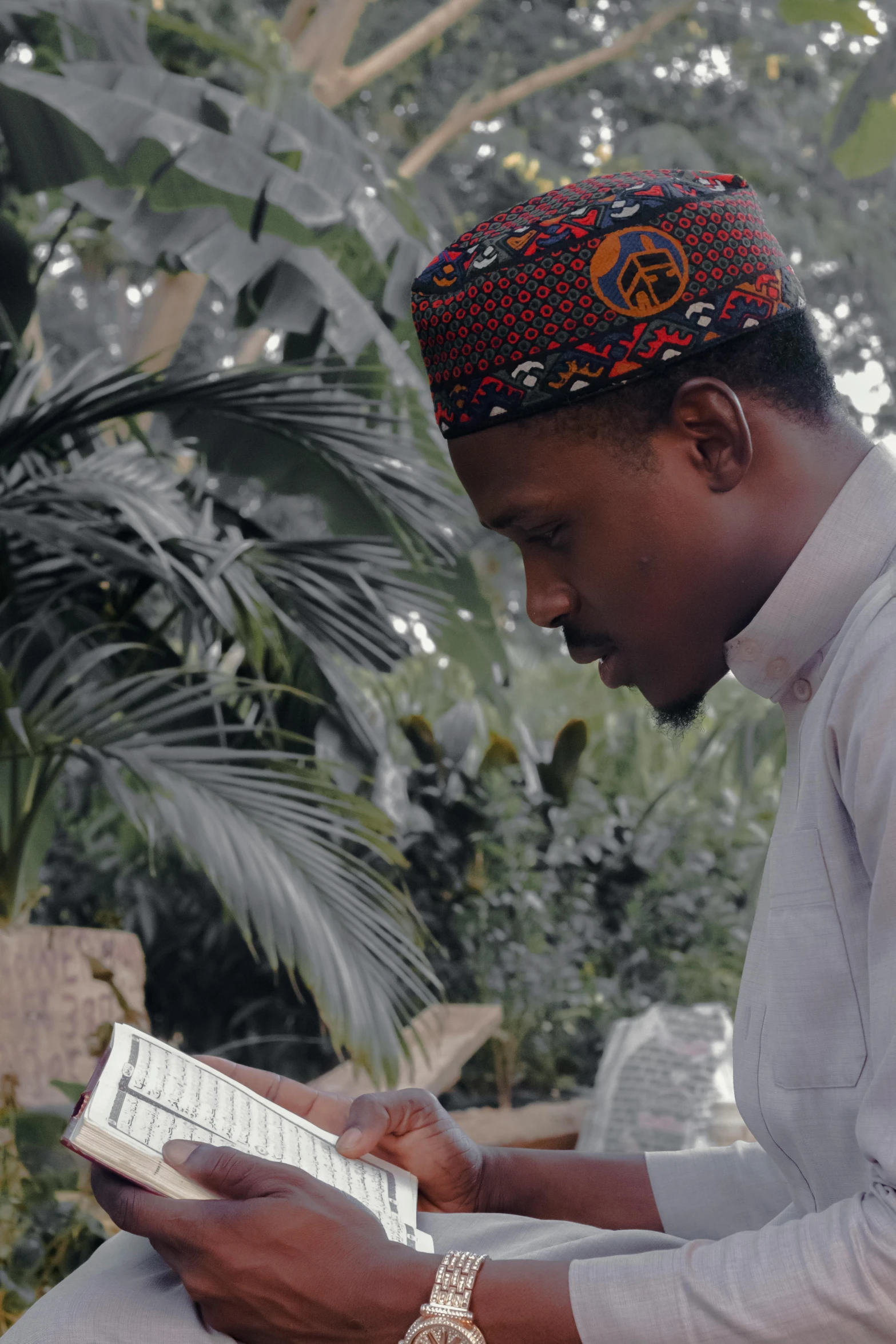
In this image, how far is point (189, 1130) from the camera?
1066mm

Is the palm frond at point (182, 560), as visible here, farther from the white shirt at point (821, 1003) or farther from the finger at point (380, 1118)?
the white shirt at point (821, 1003)

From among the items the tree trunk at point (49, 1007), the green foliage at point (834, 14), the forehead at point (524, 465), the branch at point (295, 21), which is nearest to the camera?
the forehead at point (524, 465)

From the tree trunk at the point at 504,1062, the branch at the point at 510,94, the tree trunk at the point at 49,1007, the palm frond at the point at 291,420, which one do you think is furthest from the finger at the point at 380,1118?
the branch at the point at 510,94

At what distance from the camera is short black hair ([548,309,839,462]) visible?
3.53 feet

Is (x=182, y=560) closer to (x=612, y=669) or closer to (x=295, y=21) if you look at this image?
(x=612, y=669)

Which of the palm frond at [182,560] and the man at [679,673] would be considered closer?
the man at [679,673]

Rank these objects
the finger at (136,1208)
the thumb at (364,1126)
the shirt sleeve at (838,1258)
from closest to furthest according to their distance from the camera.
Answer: the shirt sleeve at (838,1258) < the finger at (136,1208) < the thumb at (364,1126)

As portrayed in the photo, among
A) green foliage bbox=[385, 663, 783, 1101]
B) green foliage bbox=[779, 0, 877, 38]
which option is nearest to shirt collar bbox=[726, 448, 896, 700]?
green foliage bbox=[779, 0, 877, 38]

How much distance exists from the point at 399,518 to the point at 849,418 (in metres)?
2.28

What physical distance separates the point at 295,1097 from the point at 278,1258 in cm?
39

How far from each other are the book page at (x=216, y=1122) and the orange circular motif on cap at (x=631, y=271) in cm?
75

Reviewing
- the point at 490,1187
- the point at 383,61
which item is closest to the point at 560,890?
the point at 490,1187

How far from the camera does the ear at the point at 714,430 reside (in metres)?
1.05

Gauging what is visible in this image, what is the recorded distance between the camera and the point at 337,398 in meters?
3.21
